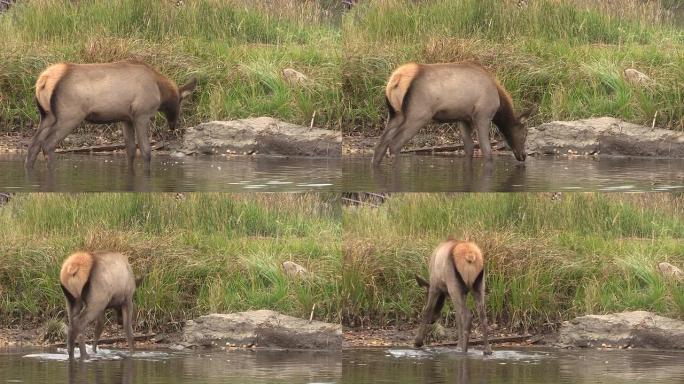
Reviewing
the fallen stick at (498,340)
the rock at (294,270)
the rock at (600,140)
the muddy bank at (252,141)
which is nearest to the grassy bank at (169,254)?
the rock at (294,270)

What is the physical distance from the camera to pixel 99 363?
14219 mm

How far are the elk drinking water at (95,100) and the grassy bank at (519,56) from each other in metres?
3.86

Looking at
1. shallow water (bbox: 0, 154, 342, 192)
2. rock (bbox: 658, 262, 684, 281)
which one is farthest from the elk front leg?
rock (bbox: 658, 262, 684, 281)

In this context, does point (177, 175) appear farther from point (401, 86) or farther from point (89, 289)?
point (401, 86)

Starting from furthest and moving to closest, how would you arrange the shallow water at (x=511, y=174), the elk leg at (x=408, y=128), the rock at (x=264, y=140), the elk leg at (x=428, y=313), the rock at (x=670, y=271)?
the rock at (x=264, y=140), the rock at (x=670, y=271), the elk leg at (x=408, y=128), the shallow water at (x=511, y=174), the elk leg at (x=428, y=313)

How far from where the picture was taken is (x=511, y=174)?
1686cm

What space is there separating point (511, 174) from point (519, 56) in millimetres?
3666

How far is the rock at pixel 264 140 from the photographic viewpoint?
62.1 feet

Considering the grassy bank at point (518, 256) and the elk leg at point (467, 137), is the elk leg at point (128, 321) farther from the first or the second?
the elk leg at point (467, 137)

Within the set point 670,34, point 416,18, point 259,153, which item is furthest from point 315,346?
point 670,34

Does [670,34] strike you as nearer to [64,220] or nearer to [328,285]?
[328,285]

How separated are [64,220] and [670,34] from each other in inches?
417

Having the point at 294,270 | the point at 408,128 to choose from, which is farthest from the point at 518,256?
the point at 294,270

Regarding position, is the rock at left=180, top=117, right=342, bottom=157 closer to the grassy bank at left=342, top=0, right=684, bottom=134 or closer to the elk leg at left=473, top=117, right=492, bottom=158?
the grassy bank at left=342, top=0, right=684, bottom=134
